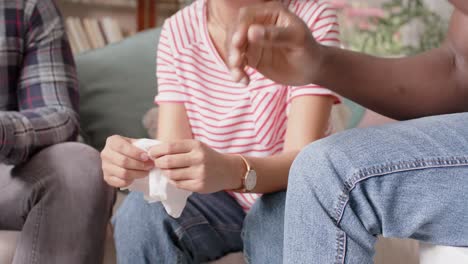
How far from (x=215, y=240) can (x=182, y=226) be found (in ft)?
0.21

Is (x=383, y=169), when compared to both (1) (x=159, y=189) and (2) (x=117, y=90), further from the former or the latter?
(2) (x=117, y=90)

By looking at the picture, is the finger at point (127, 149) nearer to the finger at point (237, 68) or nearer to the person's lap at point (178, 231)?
the person's lap at point (178, 231)

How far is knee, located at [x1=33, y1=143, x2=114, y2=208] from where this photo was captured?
0.99 m

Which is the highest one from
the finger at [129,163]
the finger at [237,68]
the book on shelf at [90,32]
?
the finger at [237,68]

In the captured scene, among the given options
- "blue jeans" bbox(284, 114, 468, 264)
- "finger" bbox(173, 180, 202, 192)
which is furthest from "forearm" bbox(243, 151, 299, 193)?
"blue jeans" bbox(284, 114, 468, 264)

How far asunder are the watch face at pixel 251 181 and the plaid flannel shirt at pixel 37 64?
446 mm

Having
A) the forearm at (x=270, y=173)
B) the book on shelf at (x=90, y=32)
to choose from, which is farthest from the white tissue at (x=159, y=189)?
the book on shelf at (x=90, y=32)

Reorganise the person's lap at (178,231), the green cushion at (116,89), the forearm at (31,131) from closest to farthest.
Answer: the person's lap at (178,231)
the forearm at (31,131)
the green cushion at (116,89)

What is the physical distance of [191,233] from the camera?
3.07 ft

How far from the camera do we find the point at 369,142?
0.65m

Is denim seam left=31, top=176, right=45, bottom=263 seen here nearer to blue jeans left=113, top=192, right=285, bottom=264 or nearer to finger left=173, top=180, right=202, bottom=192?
blue jeans left=113, top=192, right=285, bottom=264

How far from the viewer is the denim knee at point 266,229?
849 mm

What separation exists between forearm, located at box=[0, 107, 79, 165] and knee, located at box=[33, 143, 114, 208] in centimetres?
3

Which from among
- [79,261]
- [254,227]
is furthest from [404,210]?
[79,261]
